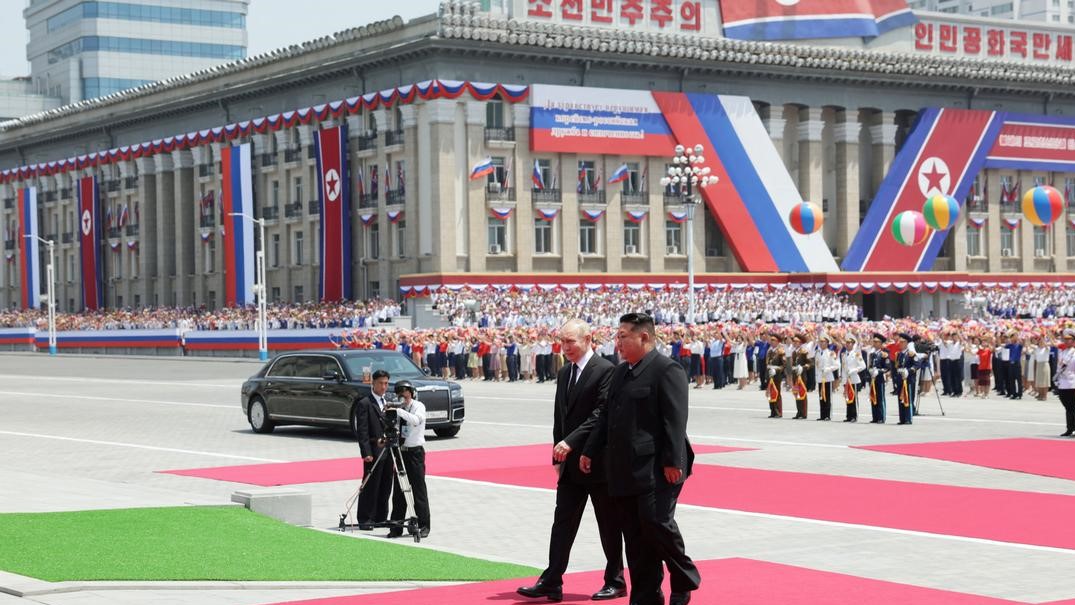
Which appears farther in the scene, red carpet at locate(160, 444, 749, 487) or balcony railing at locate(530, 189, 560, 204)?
balcony railing at locate(530, 189, 560, 204)

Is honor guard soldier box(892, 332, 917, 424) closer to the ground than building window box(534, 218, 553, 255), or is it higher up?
closer to the ground

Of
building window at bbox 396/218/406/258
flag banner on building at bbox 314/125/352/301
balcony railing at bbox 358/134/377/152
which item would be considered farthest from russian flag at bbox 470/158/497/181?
flag banner on building at bbox 314/125/352/301

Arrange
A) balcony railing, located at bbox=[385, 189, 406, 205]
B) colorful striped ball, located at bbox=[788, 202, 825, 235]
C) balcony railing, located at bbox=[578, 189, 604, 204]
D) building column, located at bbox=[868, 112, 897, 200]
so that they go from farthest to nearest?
1. building column, located at bbox=[868, 112, 897, 200]
2. balcony railing, located at bbox=[578, 189, 604, 204]
3. balcony railing, located at bbox=[385, 189, 406, 205]
4. colorful striped ball, located at bbox=[788, 202, 825, 235]

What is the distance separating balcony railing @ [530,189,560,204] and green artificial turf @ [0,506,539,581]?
183ft

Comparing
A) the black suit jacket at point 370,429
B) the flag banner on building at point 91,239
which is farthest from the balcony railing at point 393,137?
the black suit jacket at point 370,429

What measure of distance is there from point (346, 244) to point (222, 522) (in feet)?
193

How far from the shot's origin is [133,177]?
9338 cm

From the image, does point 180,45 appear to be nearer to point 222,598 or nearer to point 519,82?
point 519,82

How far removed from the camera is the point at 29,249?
98938 millimetres

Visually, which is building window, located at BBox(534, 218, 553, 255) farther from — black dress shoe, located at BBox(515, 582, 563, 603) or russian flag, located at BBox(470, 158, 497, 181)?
black dress shoe, located at BBox(515, 582, 563, 603)

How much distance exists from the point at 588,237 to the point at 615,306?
368 inches

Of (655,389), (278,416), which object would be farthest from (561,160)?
(655,389)

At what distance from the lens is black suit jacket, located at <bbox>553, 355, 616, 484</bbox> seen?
11492 mm

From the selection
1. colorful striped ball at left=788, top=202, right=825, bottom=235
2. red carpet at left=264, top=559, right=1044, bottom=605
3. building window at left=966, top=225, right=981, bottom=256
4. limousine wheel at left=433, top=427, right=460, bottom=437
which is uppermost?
colorful striped ball at left=788, top=202, right=825, bottom=235
